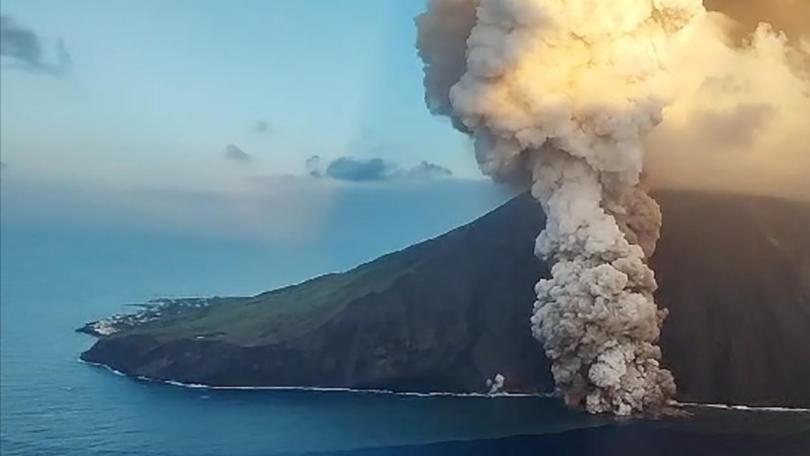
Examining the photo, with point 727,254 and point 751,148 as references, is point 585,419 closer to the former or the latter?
point 727,254

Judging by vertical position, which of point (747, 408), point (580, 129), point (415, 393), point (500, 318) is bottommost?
point (747, 408)

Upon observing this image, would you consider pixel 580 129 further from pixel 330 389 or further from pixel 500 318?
pixel 330 389

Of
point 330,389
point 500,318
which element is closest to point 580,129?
point 500,318

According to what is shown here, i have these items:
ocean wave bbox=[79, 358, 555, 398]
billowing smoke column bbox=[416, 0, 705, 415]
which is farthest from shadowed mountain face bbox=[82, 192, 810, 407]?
billowing smoke column bbox=[416, 0, 705, 415]

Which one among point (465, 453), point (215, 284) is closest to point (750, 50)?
point (465, 453)

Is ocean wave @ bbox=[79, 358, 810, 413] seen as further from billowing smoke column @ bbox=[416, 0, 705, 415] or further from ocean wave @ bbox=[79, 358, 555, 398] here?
billowing smoke column @ bbox=[416, 0, 705, 415]

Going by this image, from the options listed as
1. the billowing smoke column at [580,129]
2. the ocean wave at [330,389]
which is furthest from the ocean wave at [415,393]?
the billowing smoke column at [580,129]
